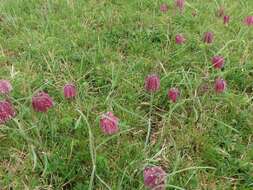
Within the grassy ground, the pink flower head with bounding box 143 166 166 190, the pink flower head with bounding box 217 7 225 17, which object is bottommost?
the grassy ground

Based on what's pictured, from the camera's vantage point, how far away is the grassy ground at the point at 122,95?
1629 mm

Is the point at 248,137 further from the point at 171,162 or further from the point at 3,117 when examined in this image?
the point at 3,117

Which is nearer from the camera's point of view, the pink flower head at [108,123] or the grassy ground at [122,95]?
the pink flower head at [108,123]

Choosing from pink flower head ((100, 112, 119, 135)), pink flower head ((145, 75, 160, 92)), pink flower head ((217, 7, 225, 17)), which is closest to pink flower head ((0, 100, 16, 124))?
pink flower head ((100, 112, 119, 135))

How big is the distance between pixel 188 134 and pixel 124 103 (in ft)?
1.12

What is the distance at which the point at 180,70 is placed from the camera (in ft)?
7.28

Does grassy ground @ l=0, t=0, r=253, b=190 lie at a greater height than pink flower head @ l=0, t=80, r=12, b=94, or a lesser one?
lesser

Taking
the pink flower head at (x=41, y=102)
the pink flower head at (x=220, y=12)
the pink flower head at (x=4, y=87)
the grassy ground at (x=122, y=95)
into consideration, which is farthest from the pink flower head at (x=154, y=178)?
the pink flower head at (x=220, y=12)

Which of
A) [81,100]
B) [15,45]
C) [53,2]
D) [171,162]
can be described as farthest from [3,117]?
[53,2]

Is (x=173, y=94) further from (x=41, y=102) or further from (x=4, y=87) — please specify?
(x=4, y=87)

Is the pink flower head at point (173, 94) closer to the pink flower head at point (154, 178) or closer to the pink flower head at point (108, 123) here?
the pink flower head at point (108, 123)

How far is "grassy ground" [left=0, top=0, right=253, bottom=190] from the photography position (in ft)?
5.35

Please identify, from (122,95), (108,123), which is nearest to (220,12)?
(122,95)

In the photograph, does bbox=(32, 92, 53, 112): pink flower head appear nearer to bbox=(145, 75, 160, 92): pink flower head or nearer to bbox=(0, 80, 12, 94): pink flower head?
bbox=(0, 80, 12, 94): pink flower head
